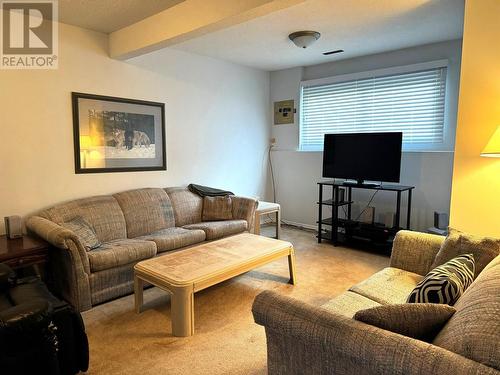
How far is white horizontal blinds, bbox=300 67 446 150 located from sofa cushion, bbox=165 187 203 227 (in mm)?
2054

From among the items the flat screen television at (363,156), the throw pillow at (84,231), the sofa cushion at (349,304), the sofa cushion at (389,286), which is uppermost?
the flat screen television at (363,156)

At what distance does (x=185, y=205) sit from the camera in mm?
3988

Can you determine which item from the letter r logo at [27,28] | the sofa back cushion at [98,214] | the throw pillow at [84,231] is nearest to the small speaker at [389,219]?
the sofa back cushion at [98,214]

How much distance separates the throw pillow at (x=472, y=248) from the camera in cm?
186

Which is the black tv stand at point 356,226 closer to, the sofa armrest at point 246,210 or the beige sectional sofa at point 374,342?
the sofa armrest at point 246,210

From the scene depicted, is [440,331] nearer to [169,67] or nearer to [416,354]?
[416,354]

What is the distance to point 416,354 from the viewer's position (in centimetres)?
97

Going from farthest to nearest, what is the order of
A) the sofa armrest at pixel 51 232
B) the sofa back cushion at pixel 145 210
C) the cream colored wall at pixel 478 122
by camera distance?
1. the sofa back cushion at pixel 145 210
2. the sofa armrest at pixel 51 232
3. the cream colored wall at pixel 478 122

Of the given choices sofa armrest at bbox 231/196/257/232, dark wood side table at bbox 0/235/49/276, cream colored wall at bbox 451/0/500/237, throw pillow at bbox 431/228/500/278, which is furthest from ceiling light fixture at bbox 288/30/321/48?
dark wood side table at bbox 0/235/49/276

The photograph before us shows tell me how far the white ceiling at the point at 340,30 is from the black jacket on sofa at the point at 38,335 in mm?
2832

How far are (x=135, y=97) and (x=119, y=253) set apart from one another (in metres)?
1.85

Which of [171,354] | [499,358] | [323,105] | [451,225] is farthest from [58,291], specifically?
[323,105]

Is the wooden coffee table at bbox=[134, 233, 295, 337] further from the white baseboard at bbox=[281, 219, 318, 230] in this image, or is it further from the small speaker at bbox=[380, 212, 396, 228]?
the white baseboard at bbox=[281, 219, 318, 230]

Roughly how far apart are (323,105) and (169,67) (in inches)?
89.1
